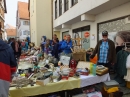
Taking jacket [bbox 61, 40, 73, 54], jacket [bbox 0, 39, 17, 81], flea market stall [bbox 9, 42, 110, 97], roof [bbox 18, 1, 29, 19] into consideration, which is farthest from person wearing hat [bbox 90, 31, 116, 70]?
roof [bbox 18, 1, 29, 19]

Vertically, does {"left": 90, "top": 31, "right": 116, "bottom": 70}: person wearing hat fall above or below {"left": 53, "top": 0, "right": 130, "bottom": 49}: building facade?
below

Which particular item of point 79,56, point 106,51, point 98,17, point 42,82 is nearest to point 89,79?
point 42,82

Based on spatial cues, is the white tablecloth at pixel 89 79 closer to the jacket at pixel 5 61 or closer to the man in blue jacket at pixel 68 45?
the jacket at pixel 5 61

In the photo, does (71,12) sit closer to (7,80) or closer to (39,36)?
(39,36)

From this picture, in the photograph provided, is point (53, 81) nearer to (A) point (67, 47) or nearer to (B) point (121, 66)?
(B) point (121, 66)

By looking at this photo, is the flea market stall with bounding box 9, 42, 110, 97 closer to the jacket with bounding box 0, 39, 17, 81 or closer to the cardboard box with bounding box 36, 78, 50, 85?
the cardboard box with bounding box 36, 78, 50, 85

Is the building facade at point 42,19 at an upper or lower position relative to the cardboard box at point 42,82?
upper

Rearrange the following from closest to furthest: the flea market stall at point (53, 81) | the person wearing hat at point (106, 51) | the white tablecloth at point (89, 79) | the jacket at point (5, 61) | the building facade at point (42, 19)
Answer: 1. the jacket at point (5, 61)
2. the flea market stall at point (53, 81)
3. the white tablecloth at point (89, 79)
4. the person wearing hat at point (106, 51)
5. the building facade at point (42, 19)

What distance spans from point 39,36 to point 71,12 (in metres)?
5.99

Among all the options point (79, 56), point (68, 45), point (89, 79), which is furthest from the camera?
point (68, 45)

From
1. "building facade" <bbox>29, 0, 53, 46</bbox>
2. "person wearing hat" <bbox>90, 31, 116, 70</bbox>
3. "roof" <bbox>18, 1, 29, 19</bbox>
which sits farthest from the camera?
"roof" <bbox>18, 1, 29, 19</bbox>

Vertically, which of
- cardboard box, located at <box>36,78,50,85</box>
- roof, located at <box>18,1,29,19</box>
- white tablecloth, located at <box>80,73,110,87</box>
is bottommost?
white tablecloth, located at <box>80,73,110,87</box>

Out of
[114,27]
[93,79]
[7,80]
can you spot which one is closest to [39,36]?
[114,27]

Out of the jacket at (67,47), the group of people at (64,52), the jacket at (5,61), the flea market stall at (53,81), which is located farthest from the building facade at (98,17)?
the jacket at (5,61)
